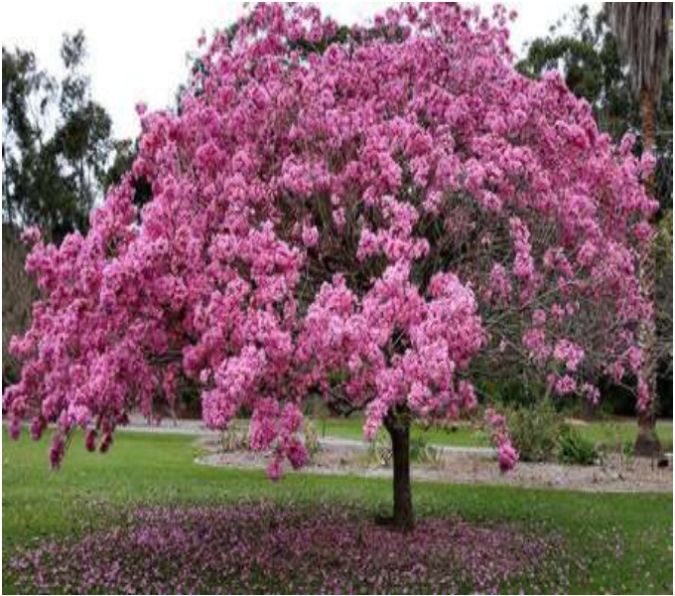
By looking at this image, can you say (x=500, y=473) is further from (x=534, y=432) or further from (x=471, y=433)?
(x=471, y=433)

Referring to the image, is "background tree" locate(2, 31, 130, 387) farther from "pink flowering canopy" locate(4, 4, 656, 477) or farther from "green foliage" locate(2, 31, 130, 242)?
"pink flowering canopy" locate(4, 4, 656, 477)

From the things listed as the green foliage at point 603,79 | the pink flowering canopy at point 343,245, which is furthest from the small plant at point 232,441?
the green foliage at point 603,79

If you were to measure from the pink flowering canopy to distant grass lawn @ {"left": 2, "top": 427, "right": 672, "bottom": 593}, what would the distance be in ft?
5.79

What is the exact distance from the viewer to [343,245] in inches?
368

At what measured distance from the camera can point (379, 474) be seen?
17688 mm

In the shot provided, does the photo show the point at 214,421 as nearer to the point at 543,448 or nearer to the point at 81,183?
the point at 543,448

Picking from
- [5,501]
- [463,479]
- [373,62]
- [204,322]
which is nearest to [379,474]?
[463,479]

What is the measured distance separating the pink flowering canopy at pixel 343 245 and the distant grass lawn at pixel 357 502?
1.76 meters

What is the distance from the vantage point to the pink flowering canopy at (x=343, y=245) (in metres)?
7.59

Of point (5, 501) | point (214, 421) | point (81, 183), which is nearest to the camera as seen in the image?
point (214, 421)

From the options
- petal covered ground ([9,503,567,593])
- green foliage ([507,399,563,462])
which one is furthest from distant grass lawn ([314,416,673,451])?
petal covered ground ([9,503,567,593])

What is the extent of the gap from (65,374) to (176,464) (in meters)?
11.0

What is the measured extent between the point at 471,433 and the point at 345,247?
1691 centimetres

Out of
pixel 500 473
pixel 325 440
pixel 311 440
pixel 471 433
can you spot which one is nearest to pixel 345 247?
pixel 500 473
